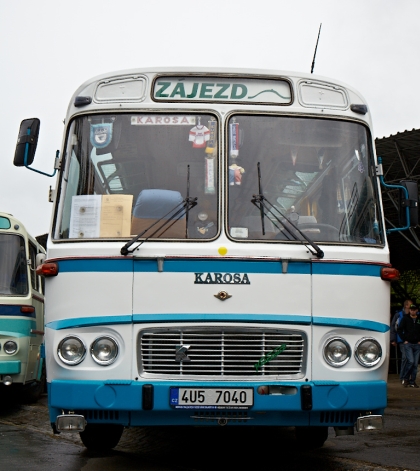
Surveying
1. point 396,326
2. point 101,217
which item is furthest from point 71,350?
point 396,326

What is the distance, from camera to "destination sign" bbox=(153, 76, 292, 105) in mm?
7105

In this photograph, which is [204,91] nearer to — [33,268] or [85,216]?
[85,216]

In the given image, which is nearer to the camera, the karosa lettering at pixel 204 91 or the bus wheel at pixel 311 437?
the karosa lettering at pixel 204 91

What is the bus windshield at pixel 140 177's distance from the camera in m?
6.71

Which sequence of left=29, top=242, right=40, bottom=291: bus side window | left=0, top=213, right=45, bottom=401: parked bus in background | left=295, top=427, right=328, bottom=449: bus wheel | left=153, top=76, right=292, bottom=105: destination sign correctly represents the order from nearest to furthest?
left=153, top=76, right=292, bottom=105: destination sign → left=295, top=427, right=328, bottom=449: bus wheel → left=0, top=213, right=45, bottom=401: parked bus in background → left=29, top=242, right=40, bottom=291: bus side window

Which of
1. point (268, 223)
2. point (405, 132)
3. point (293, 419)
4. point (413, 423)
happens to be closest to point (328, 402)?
point (293, 419)

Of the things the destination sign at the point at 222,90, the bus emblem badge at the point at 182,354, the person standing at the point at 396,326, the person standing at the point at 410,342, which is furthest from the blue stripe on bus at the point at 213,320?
the person standing at the point at 396,326

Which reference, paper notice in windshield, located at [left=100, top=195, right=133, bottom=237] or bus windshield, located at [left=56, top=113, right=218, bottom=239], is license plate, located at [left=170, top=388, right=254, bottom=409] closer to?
bus windshield, located at [left=56, top=113, right=218, bottom=239]

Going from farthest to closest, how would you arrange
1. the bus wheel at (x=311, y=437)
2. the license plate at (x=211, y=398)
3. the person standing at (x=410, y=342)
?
the person standing at (x=410, y=342)
the bus wheel at (x=311, y=437)
the license plate at (x=211, y=398)

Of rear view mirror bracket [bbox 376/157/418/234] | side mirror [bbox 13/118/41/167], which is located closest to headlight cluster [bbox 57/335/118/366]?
side mirror [bbox 13/118/41/167]

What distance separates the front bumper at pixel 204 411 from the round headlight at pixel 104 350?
0.17 metres

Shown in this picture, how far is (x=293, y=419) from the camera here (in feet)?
21.2

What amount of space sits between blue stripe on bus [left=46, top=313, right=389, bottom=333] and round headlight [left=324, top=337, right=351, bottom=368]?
0.13 meters

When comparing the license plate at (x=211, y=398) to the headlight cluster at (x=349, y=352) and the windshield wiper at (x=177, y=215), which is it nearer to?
the headlight cluster at (x=349, y=352)
